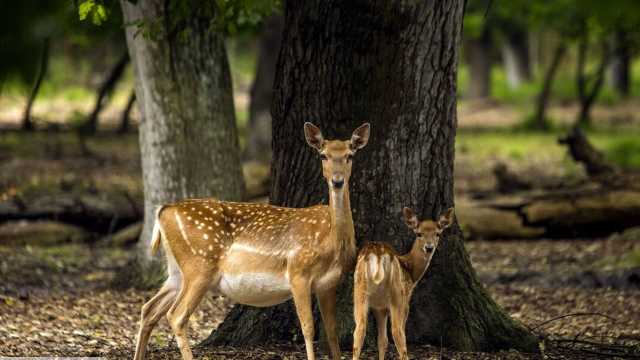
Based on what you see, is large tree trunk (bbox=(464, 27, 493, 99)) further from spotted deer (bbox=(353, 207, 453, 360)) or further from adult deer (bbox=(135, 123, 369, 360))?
adult deer (bbox=(135, 123, 369, 360))

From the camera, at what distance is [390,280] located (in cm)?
602

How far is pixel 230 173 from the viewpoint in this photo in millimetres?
10422

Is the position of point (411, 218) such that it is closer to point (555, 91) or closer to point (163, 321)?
point (163, 321)

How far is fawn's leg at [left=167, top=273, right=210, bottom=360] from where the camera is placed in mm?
6289

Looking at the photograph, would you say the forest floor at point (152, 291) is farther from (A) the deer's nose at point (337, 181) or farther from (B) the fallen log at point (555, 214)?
(A) the deer's nose at point (337, 181)

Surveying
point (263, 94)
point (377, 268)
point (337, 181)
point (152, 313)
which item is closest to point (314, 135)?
point (337, 181)

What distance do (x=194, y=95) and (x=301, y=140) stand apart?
3187 millimetres

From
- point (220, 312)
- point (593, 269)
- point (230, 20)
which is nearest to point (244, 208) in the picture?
point (230, 20)

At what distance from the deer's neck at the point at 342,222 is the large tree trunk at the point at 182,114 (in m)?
4.16

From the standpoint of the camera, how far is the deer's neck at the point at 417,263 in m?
6.50

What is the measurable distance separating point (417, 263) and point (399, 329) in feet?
1.82

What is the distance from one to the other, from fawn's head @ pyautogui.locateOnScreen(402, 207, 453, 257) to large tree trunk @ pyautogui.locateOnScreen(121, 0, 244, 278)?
151 inches

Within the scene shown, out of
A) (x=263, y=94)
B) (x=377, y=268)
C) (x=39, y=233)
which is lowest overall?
(x=39, y=233)

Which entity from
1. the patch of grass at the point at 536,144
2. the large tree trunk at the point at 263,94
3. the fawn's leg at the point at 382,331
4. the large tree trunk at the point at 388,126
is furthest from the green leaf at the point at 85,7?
the patch of grass at the point at 536,144
